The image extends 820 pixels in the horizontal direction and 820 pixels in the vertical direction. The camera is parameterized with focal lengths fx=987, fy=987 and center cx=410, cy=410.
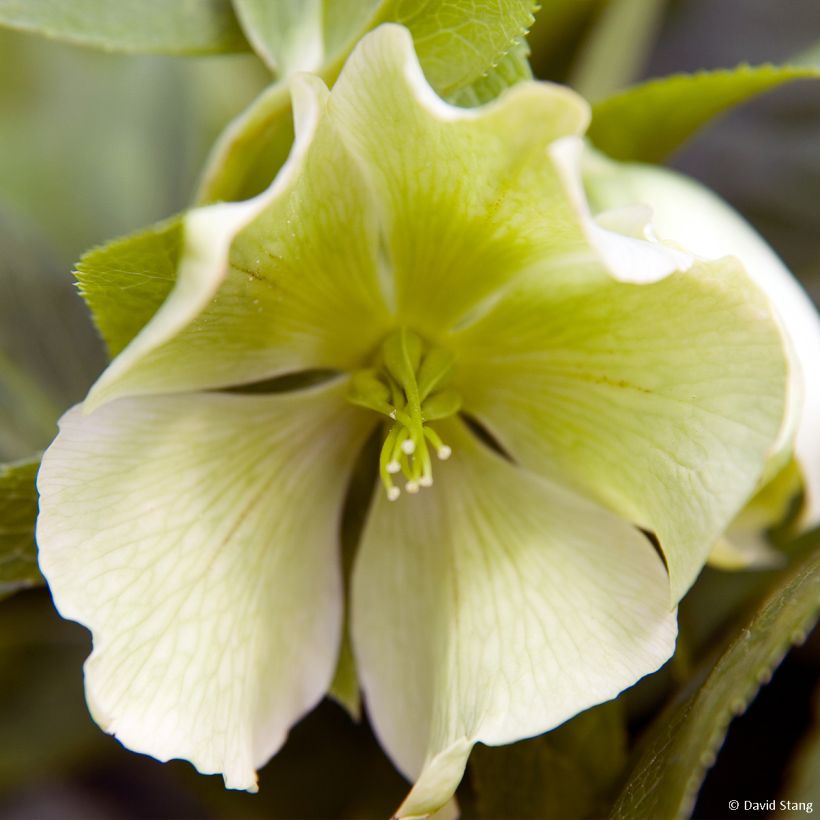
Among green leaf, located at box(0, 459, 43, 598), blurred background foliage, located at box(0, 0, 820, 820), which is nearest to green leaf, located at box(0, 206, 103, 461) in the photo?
blurred background foliage, located at box(0, 0, 820, 820)

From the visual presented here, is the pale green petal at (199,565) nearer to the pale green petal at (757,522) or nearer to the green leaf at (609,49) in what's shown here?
the pale green petal at (757,522)

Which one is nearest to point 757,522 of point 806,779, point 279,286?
point 806,779

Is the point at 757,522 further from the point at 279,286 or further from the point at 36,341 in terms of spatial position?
the point at 36,341

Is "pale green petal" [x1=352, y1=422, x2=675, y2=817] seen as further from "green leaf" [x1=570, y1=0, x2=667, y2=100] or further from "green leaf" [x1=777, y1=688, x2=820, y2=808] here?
"green leaf" [x1=570, y1=0, x2=667, y2=100]

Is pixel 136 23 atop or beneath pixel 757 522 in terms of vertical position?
atop

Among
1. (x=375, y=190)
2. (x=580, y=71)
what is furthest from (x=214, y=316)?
(x=580, y=71)

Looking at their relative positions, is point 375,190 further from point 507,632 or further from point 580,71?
point 580,71
